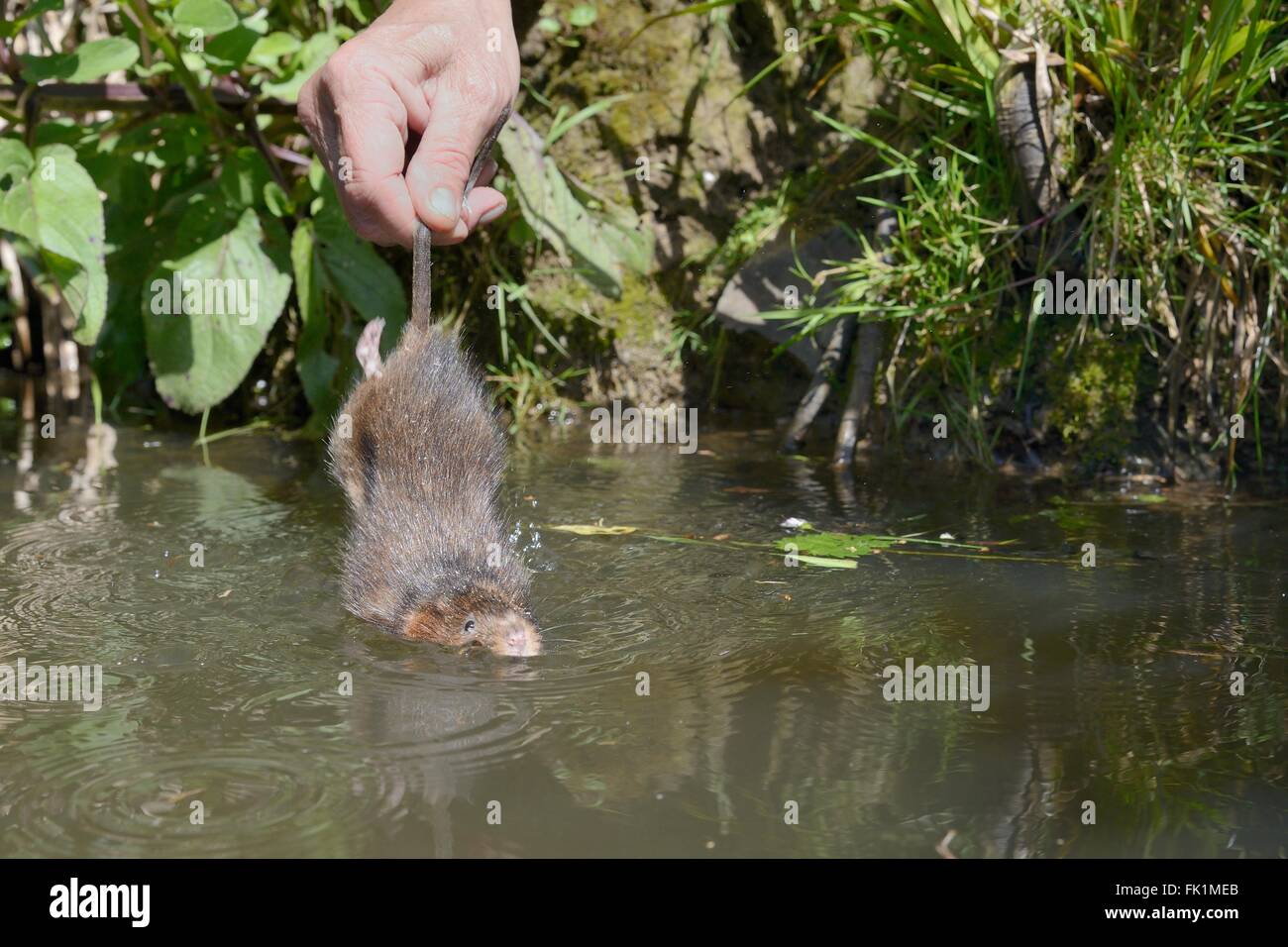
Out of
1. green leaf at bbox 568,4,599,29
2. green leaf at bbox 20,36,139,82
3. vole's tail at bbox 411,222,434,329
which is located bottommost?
vole's tail at bbox 411,222,434,329

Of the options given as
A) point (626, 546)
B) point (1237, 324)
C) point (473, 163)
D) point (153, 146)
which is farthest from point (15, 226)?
point (1237, 324)

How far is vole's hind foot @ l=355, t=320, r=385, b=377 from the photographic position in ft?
14.3

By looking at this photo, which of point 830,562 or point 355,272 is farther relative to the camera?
point 355,272

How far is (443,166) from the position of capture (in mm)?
3572

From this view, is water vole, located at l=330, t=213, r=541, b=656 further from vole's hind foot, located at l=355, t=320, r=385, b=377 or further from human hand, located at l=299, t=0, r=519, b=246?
human hand, located at l=299, t=0, r=519, b=246

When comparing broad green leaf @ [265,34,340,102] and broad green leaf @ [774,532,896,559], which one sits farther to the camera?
broad green leaf @ [265,34,340,102]

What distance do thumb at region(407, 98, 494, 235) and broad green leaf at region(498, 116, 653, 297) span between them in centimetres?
194

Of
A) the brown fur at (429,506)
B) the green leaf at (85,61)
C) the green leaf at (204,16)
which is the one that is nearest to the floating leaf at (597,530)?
the brown fur at (429,506)

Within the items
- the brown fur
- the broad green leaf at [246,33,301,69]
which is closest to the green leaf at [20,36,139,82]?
the broad green leaf at [246,33,301,69]

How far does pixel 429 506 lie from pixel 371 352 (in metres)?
0.67

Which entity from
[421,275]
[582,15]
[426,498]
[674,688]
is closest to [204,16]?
[582,15]

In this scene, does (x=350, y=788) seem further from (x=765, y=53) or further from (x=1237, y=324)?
(x=765, y=53)

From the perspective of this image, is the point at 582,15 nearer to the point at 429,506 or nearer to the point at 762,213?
the point at 762,213

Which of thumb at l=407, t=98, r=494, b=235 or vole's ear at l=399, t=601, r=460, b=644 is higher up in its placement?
thumb at l=407, t=98, r=494, b=235
